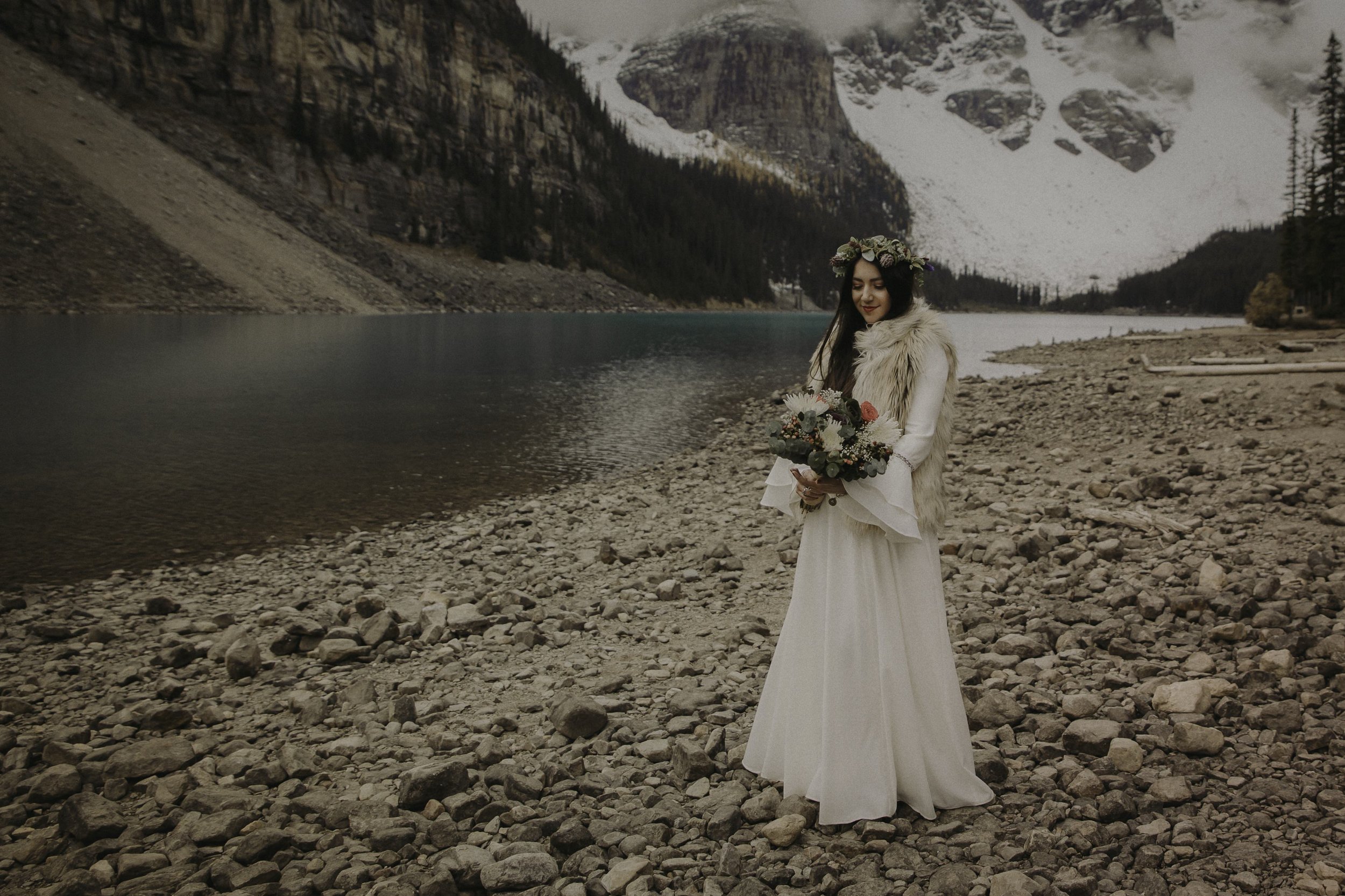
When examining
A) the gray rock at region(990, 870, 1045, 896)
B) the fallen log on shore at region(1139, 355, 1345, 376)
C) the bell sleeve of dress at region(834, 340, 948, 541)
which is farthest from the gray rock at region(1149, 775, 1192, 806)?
the fallen log on shore at region(1139, 355, 1345, 376)

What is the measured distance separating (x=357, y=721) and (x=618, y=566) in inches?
166

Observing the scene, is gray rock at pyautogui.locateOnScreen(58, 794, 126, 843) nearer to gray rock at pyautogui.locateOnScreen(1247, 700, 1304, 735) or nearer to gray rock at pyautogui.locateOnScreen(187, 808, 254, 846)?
gray rock at pyautogui.locateOnScreen(187, 808, 254, 846)

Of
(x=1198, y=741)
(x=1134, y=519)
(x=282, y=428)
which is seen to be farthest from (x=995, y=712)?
(x=282, y=428)

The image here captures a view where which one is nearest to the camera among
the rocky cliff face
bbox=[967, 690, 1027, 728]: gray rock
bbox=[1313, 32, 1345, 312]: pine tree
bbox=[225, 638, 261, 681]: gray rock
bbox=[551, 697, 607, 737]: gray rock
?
bbox=[967, 690, 1027, 728]: gray rock

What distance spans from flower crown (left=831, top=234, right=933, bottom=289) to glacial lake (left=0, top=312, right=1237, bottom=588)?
33.2 feet

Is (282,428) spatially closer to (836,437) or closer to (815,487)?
(815,487)

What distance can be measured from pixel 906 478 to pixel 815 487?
425 mm

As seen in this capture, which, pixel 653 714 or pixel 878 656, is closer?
pixel 878 656

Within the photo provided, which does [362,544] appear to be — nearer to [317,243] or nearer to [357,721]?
[357,721]

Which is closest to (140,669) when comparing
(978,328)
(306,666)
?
(306,666)

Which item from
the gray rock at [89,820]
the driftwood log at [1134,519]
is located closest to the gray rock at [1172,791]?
the driftwood log at [1134,519]

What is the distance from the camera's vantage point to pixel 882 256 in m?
3.89

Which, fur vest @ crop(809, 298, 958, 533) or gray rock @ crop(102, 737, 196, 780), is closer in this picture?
fur vest @ crop(809, 298, 958, 533)

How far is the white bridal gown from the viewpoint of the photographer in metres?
3.73
